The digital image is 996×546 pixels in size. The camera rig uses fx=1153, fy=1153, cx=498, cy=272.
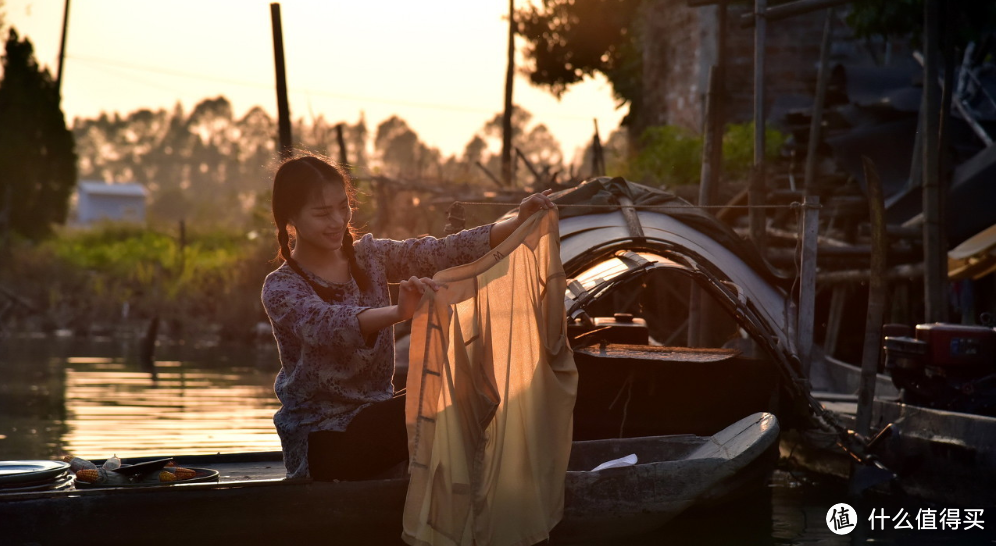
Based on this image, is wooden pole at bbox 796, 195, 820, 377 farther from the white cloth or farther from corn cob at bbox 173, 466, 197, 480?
corn cob at bbox 173, 466, 197, 480

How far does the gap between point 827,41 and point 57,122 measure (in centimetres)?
2164

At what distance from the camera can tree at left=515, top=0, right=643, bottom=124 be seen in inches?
1085

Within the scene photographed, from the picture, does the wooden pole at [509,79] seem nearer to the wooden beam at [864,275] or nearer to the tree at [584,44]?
the tree at [584,44]

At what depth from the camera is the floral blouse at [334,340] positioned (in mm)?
→ 4680

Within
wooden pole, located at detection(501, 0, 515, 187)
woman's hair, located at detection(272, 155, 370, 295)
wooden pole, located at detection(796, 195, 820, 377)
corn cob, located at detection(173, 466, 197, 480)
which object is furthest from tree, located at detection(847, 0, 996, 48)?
wooden pole, located at detection(501, 0, 515, 187)

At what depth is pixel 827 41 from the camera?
1474 centimetres

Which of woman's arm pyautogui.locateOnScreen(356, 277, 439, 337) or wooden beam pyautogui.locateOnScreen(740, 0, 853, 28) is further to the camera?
wooden beam pyautogui.locateOnScreen(740, 0, 853, 28)

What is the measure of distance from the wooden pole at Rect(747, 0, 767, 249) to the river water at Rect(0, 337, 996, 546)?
98.9 inches

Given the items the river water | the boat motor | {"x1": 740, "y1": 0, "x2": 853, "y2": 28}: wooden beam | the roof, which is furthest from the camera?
the roof

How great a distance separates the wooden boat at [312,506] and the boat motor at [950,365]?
254 cm

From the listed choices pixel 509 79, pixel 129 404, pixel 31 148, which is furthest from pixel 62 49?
pixel 129 404

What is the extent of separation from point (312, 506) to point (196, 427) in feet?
19.5

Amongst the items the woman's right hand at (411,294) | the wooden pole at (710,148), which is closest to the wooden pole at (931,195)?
the wooden pole at (710,148)

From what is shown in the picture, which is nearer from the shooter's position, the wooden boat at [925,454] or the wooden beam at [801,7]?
the wooden boat at [925,454]
